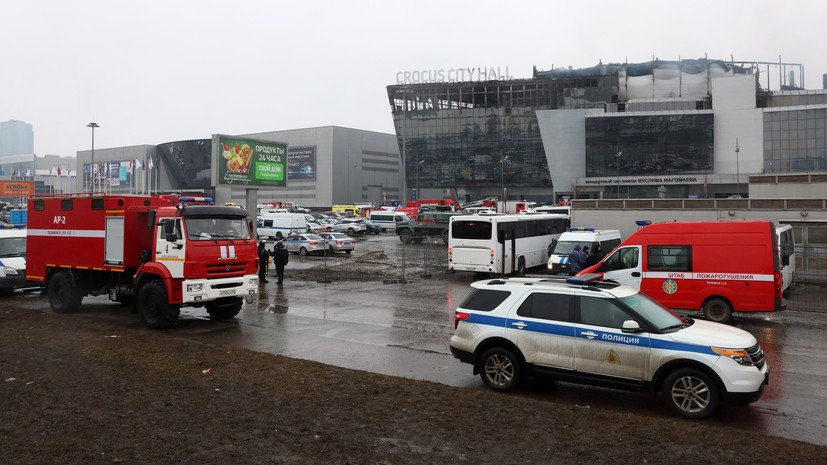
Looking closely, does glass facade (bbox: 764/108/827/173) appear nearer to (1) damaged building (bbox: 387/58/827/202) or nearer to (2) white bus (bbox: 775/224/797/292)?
(1) damaged building (bbox: 387/58/827/202)

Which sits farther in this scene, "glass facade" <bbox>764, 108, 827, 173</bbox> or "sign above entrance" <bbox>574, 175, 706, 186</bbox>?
"sign above entrance" <bbox>574, 175, 706, 186</bbox>

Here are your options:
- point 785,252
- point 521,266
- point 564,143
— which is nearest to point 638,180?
point 564,143

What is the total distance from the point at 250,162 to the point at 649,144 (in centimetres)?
7273

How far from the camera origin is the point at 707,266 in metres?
14.8

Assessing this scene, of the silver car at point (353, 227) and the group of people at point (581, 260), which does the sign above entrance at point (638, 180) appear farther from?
the group of people at point (581, 260)

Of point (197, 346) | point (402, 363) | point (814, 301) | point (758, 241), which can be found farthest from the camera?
point (814, 301)

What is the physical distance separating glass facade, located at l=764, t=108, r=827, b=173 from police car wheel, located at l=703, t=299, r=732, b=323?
258 ft

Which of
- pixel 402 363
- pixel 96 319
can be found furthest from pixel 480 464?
pixel 96 319

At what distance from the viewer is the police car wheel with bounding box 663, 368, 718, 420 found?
291 inches

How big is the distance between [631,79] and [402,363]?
101 meters

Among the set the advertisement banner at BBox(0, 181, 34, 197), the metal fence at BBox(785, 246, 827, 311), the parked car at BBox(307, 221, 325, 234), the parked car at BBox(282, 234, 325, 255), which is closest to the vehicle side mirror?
the metal fence at BBox(785, 246, 827, 311)

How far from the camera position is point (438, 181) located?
107938mm

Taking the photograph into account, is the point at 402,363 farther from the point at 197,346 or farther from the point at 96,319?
the point at 96,319

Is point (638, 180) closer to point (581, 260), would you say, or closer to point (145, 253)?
point (581, 260)
